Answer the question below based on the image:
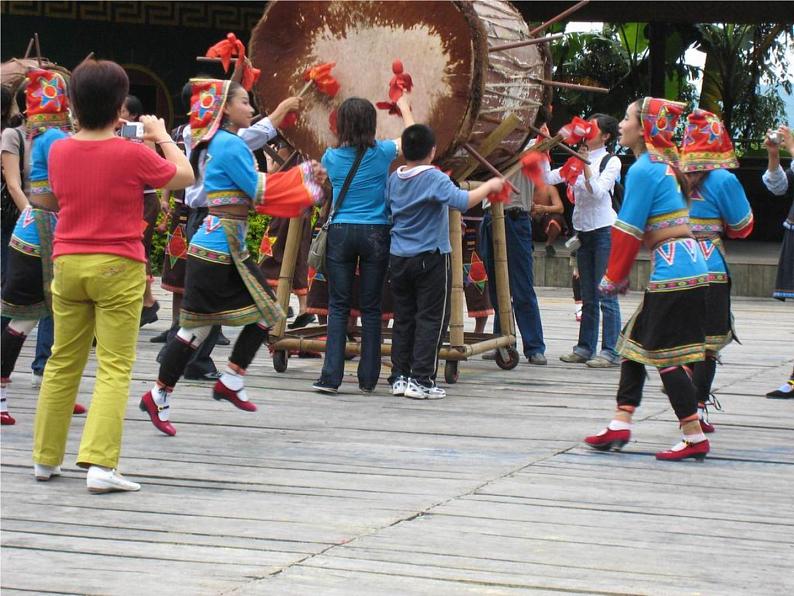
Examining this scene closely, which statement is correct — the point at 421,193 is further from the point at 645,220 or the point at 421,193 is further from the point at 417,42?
the point at 645,220

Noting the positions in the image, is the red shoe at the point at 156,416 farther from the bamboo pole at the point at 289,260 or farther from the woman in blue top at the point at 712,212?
the woman in blue top at the point at 712,212

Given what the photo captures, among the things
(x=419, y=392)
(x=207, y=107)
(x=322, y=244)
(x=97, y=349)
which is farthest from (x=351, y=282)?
(x=97, y=349)

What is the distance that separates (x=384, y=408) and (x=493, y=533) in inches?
101

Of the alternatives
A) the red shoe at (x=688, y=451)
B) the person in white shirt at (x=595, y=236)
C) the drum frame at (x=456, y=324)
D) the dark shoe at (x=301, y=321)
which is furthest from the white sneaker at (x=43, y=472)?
the dark shoe at (x=301, y=321)

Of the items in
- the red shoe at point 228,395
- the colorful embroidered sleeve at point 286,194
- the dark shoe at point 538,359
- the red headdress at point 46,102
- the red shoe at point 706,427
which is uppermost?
the red headdress at point 46,102

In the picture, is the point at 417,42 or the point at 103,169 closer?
the point at 103,169

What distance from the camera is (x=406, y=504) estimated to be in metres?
4.82

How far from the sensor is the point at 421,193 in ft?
23.1

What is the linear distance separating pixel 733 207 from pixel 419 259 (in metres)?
1.69

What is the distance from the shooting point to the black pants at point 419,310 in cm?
720

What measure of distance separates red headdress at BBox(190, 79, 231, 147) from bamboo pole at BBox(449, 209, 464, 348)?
6.60 feet

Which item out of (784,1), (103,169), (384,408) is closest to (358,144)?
(384,408)

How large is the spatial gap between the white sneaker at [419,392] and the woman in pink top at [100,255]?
8.09 ft

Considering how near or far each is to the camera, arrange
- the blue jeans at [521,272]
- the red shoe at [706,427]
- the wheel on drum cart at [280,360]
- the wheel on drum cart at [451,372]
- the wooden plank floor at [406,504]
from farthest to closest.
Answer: the blue jeans at [521,272] < the wheel on drum cart at [280,360] < the wheel on drum cart at [451,372] < the red shoe at [706,427] < the wooden plank floor at [406,504]
